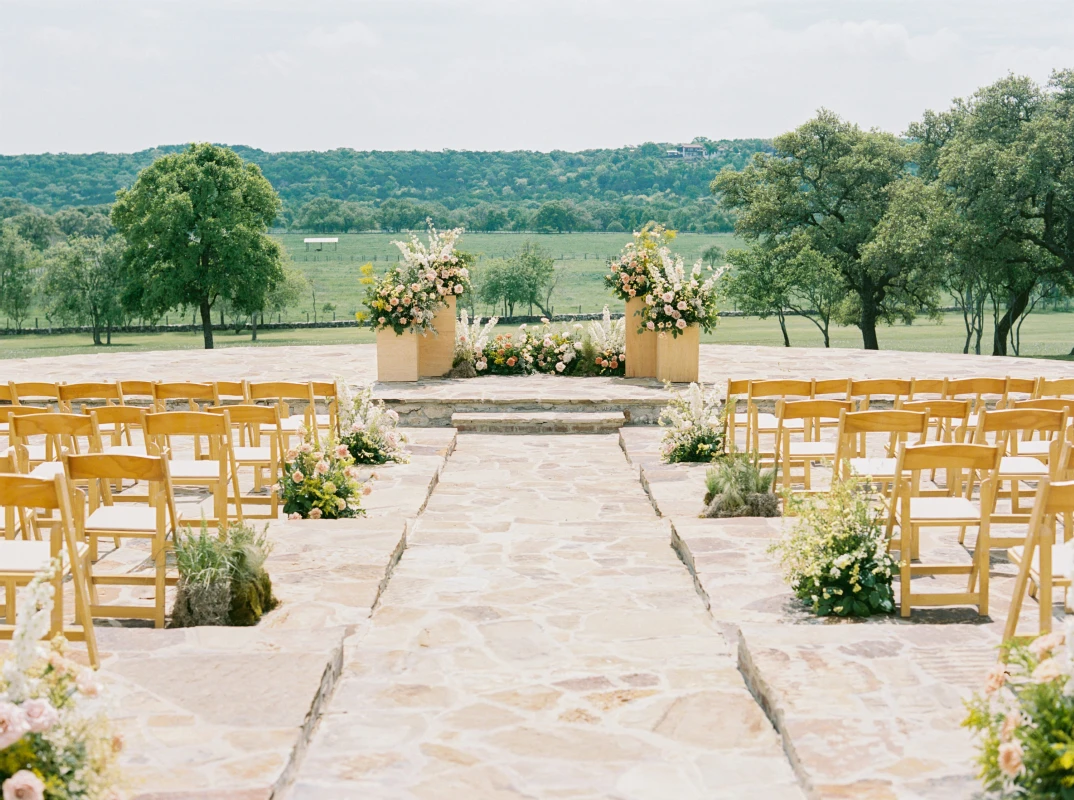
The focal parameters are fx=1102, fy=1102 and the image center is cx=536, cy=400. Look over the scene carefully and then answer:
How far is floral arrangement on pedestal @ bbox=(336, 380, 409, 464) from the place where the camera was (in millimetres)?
9164

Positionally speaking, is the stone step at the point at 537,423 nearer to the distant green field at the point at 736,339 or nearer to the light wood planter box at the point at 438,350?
the light wood planter box at the point at 438,350

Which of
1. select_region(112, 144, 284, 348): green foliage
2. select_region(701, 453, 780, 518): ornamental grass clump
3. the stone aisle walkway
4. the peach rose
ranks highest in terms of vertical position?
select_region(112, 144, 284, 348): green foliage

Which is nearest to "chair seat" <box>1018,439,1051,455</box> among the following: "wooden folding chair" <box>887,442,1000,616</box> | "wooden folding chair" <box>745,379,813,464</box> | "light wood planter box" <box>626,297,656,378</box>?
"wooden folding chair" <box>745,379,813,464</box>

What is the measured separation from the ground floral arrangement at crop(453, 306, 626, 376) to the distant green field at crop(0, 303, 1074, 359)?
95.2 feet

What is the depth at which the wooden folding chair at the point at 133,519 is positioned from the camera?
4762 mm

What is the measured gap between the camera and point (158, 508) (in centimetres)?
494

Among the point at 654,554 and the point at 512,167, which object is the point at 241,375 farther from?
the point at 512,167

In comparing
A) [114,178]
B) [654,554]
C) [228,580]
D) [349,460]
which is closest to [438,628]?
[228,580]

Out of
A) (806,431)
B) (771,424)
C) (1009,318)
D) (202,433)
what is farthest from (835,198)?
(202,433)

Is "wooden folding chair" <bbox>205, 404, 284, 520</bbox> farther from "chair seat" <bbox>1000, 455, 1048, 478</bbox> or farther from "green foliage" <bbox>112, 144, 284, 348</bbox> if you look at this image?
"green foliage" <bbox>112, 144, 284, 348</bbox>

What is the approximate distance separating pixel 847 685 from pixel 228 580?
2.75 metres

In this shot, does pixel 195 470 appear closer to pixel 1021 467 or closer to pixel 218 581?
pixel 218 581

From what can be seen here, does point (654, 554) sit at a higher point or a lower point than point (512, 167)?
lower

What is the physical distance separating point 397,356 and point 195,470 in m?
7.22
